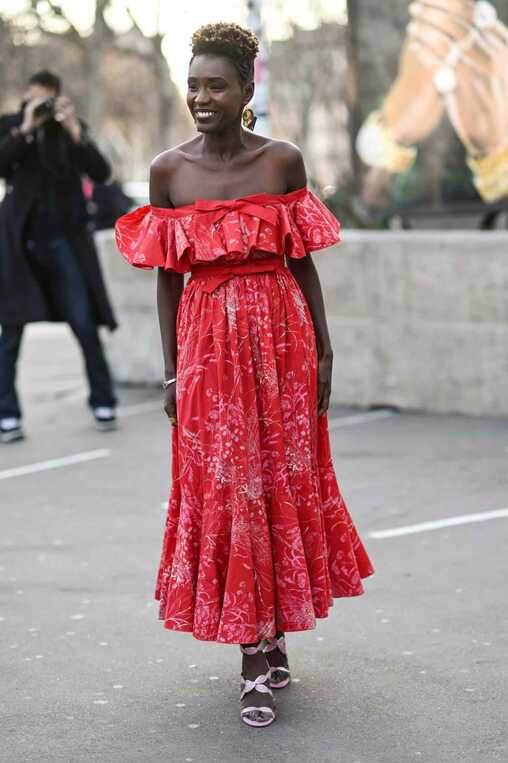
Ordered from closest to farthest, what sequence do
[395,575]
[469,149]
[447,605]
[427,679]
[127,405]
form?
[427,679] < [447,605] < [395,575] < [127,405] < [469,149]

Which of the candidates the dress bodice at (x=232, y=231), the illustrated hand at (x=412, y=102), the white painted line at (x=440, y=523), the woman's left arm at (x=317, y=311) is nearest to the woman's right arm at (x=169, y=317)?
the dress bodice at (x=232, y=231)

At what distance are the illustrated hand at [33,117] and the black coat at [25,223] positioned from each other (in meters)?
0.11

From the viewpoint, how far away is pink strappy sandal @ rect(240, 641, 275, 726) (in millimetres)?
4449

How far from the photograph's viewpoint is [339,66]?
138 ft

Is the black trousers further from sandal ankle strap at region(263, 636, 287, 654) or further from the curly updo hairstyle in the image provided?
the curly updo hairstyle

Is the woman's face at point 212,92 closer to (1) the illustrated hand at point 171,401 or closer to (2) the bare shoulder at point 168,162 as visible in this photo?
(2) the bare shoulder at point 168,162

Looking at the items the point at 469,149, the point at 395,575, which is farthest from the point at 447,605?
the point at 469,149

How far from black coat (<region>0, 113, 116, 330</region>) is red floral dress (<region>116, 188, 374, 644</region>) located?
4.91m

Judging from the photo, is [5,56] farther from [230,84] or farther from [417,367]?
[230,84]

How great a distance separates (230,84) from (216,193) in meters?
0.33

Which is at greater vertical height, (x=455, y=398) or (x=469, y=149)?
(x=469, y=149)

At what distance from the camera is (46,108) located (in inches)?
362

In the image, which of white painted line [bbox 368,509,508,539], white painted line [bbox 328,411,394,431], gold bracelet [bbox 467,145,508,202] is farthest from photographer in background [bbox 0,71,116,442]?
gold bracelet [bbox 467,145,508,202]

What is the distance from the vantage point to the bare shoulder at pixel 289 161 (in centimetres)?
451
